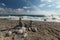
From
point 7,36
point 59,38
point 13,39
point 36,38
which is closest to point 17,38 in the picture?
point 13,39

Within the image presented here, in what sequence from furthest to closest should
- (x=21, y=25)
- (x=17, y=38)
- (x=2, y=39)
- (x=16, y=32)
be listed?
(x=21, y=25)
(x=16, y=32)
(x=17, y=38)
(x=2, y=39)

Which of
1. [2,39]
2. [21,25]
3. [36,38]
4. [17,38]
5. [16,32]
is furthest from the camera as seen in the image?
[21,25]

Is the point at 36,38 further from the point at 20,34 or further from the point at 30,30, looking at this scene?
the point at 30,30

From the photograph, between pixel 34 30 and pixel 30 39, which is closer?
pixel 30 39

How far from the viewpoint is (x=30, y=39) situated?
762 centimetres

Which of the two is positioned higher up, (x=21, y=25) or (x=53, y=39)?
(x=21, y=25)

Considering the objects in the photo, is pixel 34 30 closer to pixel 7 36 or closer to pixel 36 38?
pixel 36 38

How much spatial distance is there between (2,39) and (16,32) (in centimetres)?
178

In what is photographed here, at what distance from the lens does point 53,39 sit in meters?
7.93

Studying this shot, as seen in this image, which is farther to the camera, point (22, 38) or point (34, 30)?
point (34, 30)

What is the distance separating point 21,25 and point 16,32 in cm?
160

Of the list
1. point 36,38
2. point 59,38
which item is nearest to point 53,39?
point 59,38

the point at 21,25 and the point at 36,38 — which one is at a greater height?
the point at 21,25

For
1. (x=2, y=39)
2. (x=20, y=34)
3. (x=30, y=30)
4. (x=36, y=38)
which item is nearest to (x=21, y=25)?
(x=30, y=30)
